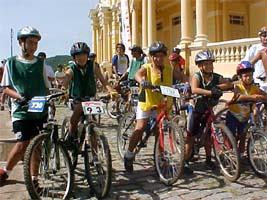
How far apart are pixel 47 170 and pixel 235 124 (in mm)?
2559

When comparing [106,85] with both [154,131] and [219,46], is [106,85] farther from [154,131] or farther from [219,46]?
[219,46]

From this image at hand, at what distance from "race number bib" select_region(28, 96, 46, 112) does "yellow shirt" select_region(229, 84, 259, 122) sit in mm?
2505

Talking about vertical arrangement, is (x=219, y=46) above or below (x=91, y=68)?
above

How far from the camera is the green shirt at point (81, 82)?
17.5 ft

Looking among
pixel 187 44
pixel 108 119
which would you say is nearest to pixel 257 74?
pixel 108 119

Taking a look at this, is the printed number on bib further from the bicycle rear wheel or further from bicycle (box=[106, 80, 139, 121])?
bicycle (box=[106, 80, 139, 121])

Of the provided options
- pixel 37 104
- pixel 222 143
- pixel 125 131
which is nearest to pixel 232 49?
pixel 125 131

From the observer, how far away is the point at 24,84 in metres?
5.04

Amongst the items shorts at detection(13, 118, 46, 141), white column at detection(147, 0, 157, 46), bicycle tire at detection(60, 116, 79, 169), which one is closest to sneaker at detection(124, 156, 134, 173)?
bicycle tire at detection(60, 116, 79, 169)

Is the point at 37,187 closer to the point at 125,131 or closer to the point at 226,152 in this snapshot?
the point at 226,152

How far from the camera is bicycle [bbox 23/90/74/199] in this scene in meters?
4.59

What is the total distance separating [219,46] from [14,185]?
13.1 m

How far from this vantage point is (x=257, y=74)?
697 centimetres

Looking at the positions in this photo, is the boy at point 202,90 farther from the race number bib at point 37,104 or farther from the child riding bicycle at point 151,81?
the race number bib at point 37,104
